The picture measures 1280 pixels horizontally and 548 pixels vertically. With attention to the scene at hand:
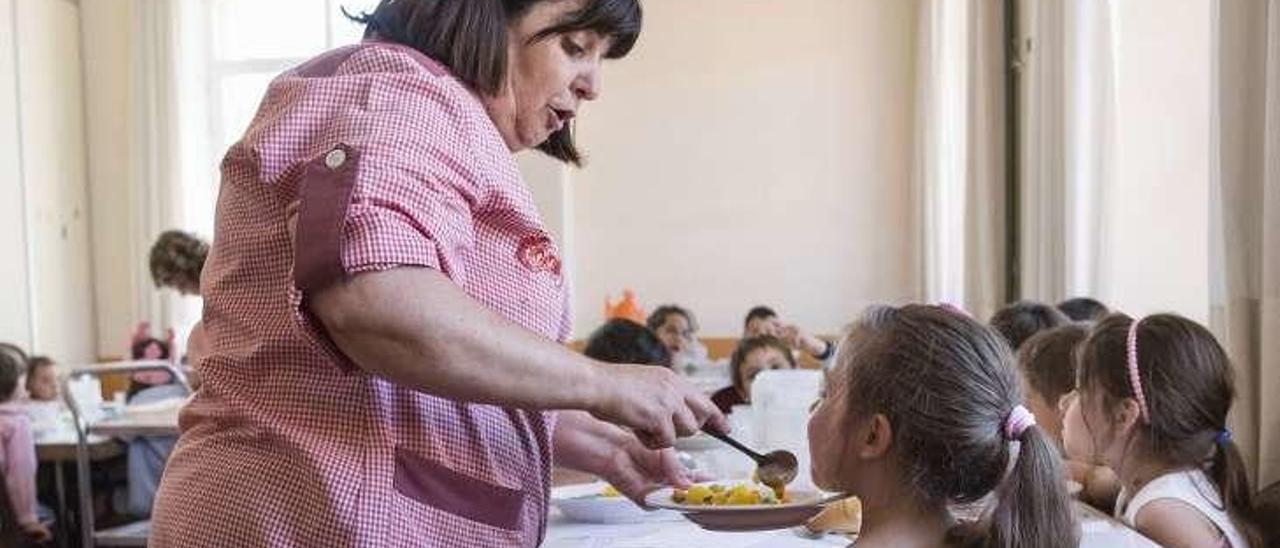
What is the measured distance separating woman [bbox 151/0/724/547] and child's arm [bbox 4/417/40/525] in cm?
332

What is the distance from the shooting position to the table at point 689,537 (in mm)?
1585

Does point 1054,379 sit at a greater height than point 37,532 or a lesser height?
greater

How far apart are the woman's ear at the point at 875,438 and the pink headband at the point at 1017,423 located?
13 cm

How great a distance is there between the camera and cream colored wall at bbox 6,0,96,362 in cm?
661

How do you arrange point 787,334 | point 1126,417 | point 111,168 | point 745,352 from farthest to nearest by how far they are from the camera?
point 111,168, point 787,334, point 745,352, point 1126,417

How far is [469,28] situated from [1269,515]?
1.49 metres

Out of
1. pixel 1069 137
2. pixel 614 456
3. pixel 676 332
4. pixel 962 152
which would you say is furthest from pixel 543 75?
pixel 962 152

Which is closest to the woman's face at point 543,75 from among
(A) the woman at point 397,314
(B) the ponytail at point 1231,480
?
(A) the woman at point 397,314

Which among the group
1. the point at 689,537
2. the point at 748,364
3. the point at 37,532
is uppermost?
the point at 689,537

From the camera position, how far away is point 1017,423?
52.1 inches

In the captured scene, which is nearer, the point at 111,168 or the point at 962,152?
the point at 962,152

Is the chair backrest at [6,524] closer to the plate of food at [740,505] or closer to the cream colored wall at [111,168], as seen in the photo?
the plate of food at [740,505]

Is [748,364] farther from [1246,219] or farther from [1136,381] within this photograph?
[1136,381]

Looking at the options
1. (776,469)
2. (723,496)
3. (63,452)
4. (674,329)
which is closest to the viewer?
(723,496)
